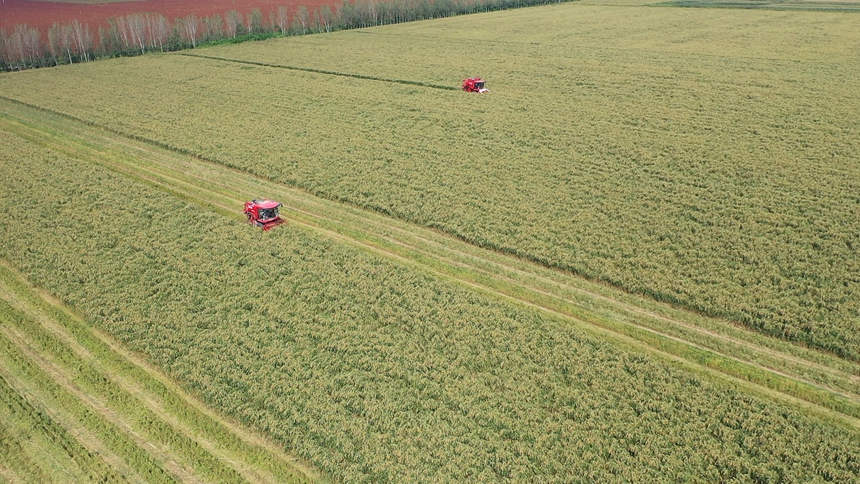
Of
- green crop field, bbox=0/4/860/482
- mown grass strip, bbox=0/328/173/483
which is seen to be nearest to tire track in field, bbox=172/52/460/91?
green crop field, bbox=0/4/860/482

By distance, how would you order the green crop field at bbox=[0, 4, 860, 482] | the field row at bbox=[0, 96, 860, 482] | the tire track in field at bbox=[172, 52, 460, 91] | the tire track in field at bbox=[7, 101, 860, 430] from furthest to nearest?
the tire track in field at bbox=[172, 52, 460, 91] → the tire track in field at bbox=[7, 101, 860, 430] → the green crop field at bbox=[0, 4, 860, 482] → the field row at bbox=[0, 96, 860, 482]

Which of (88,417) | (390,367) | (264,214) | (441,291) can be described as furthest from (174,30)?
(390,367)

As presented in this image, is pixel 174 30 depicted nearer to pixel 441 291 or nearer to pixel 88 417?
pixel 441 291

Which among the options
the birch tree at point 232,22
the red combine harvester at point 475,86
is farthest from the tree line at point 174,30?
the red combine harvester at point 475,86

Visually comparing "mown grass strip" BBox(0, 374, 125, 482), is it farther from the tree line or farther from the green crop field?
the tree line

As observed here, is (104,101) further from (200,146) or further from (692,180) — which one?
(692,180)

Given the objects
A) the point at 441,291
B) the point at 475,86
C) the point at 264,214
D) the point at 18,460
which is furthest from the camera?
the point at 475,86
